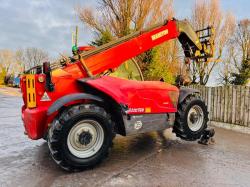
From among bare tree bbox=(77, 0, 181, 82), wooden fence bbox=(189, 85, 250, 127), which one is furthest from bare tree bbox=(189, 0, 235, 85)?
wooden fence bbox=(189, 85, 250, 127)

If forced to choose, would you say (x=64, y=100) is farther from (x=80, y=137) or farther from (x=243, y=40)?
(x=243, y=40)

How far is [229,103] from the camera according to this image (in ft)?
30.9

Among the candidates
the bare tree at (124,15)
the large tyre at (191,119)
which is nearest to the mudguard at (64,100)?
the large tyre at (191,119)

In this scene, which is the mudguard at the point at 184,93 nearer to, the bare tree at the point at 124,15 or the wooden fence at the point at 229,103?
the wooden fence at the point at 229,103

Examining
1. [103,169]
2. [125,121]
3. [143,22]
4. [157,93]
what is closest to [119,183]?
[103,169]

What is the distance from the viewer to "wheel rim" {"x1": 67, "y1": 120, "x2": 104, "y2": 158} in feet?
14.0

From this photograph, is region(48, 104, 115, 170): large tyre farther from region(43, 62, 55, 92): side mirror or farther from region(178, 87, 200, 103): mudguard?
region(178, 87, 200, 103): mudguard

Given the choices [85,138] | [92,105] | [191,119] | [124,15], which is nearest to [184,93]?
[191,119]

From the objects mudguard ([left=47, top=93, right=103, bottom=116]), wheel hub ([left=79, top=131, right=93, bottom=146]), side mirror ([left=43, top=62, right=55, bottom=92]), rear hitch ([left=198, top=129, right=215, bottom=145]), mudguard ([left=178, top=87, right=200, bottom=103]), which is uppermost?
side mirror ([left=43, top=62, right=55, bottom=92])

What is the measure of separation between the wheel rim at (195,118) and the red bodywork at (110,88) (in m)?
0.62

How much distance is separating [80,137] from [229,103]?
6.54 m

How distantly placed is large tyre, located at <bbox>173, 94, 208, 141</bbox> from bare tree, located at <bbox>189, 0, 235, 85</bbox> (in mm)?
23702

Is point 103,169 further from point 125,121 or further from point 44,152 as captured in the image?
point 44,152

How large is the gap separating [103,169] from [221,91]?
658 cm
